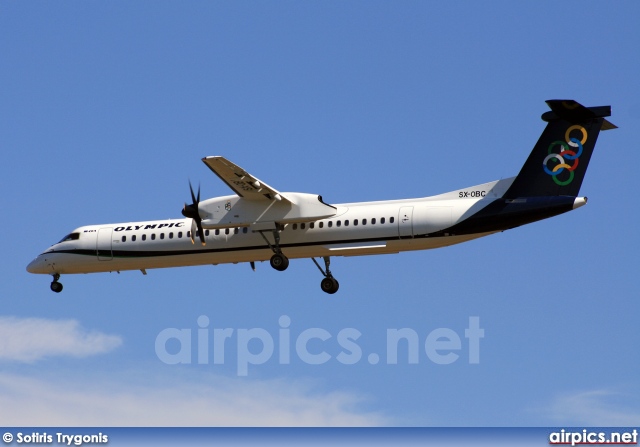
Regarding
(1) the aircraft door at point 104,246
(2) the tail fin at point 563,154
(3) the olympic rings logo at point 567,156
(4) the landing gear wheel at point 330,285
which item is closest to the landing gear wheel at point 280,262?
(4) the landing gear wheel at point 330,285

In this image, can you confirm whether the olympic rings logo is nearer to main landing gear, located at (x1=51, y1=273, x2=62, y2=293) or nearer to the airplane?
the airplane

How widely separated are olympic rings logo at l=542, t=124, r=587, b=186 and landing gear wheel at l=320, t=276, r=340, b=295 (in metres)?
9.21

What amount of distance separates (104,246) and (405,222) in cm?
1215

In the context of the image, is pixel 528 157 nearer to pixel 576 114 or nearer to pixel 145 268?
pixel 576 114

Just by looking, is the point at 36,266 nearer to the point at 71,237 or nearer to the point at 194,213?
the point at 71,237

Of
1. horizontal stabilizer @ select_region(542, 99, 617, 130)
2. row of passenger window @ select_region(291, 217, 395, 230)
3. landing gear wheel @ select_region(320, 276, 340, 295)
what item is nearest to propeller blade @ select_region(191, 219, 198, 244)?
row of passenger window @ select_region(291, 217, 395, 230)

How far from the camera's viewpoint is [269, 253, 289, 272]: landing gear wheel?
4031 cm

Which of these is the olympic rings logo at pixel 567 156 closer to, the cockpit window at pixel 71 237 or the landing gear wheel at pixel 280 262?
the landing gear wheel at pixel 280 262

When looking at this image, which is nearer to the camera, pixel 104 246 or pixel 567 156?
pixel 567 156

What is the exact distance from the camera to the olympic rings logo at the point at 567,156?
3768 centimetres

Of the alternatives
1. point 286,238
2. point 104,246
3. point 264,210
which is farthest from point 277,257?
point 104,246

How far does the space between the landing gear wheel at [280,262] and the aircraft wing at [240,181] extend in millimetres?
2012

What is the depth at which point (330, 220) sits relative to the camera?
131 ft

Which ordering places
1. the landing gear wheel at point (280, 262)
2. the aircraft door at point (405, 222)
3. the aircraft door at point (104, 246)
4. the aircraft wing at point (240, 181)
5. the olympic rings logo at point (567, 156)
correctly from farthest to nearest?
the aircraft door at point (104, 246) < the landing gear wheel at point (280, 262) < the aircraft door at point (405, 222) < the aircraft wing at point (240, 181) < the olympic rings logo at point (567, 156)
